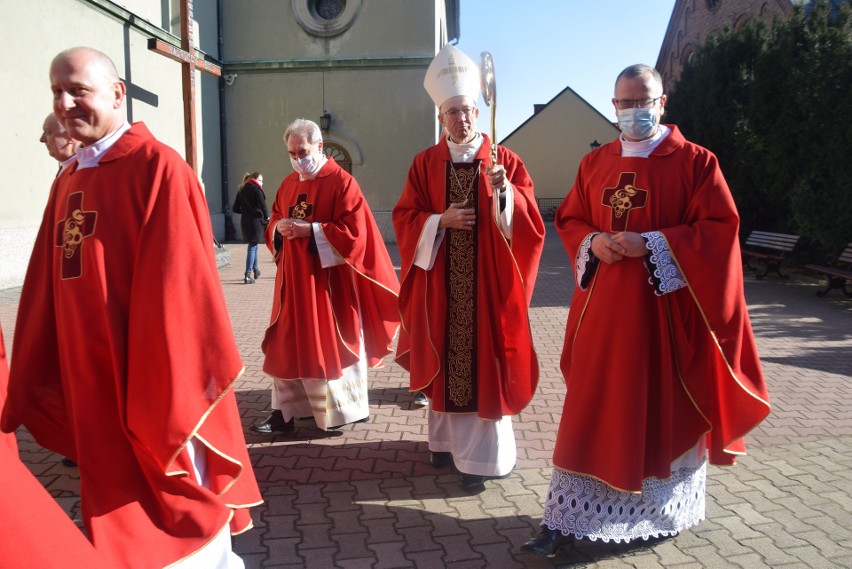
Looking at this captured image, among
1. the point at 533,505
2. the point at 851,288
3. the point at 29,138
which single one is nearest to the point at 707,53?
the point at 851,288

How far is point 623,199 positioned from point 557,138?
39.4 meters

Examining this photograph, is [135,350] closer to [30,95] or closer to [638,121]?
[638,121]

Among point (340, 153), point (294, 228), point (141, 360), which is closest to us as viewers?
point (141, 360)

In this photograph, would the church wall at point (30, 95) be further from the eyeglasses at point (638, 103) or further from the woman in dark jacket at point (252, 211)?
the eyeglasses at point (638, 103)

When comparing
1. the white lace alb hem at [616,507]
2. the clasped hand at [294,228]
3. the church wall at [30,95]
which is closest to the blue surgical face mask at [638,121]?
the white lace alb hem at [616,507]

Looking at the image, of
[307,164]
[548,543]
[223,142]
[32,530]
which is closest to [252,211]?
[307,164]

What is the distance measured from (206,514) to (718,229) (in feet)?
7.82

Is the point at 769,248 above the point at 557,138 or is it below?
below

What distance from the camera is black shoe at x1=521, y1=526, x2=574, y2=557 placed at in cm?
316

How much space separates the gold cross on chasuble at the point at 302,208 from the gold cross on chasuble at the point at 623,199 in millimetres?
2438

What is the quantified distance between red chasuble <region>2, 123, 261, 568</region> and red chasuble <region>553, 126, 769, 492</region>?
156cm

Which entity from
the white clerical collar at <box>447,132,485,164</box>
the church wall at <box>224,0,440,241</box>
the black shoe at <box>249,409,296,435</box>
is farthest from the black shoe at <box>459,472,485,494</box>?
the church wall at <box>224,0,440,241</box>

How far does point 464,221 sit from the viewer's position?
396 centimetres

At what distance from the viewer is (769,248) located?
14.3m
